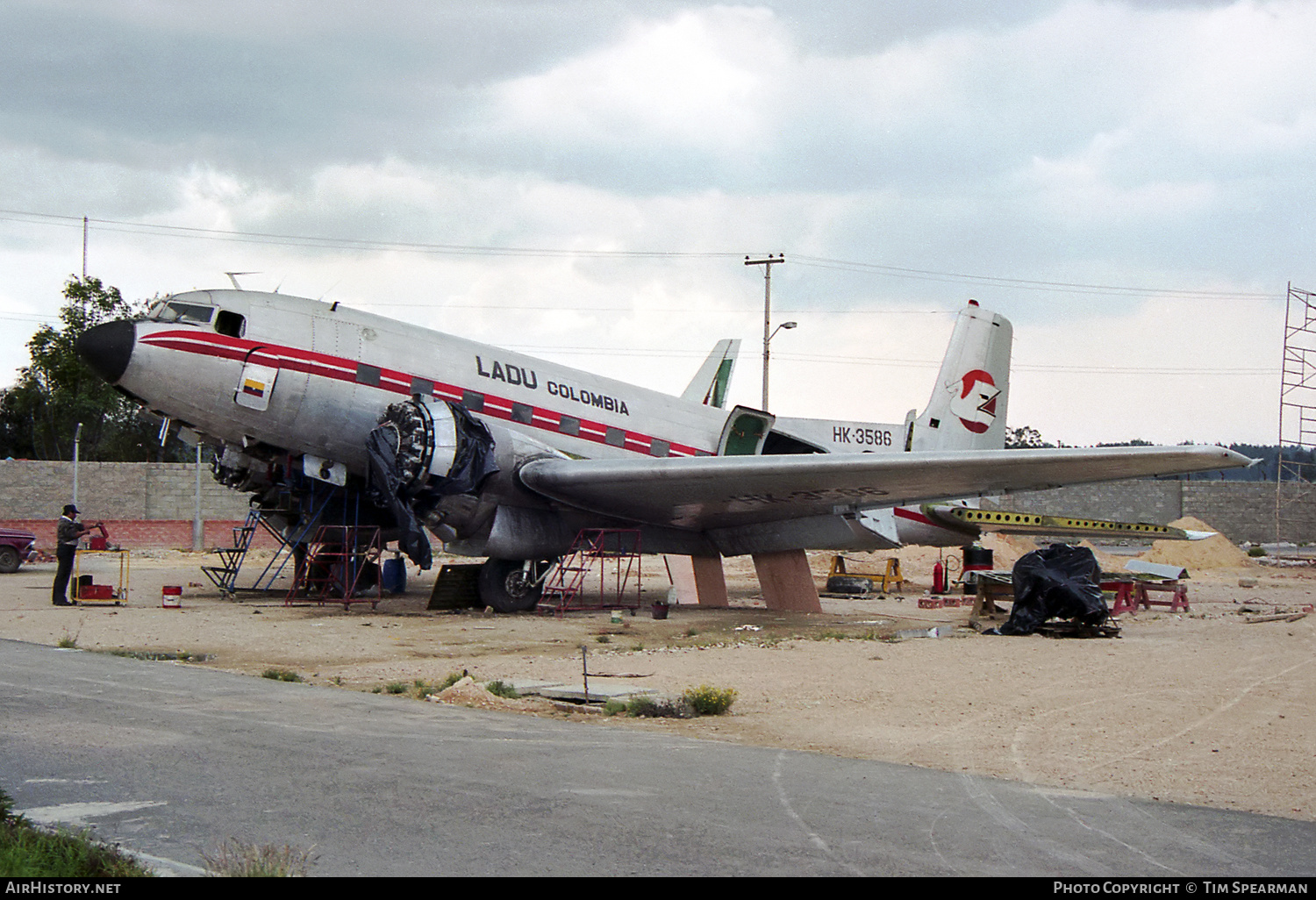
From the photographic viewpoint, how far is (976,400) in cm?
2430

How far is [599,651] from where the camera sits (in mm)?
14031

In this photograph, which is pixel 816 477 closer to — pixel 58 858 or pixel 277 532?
pixel 277 532

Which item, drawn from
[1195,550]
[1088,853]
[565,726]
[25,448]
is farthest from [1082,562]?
[25,448]

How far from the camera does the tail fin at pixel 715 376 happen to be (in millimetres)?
33531

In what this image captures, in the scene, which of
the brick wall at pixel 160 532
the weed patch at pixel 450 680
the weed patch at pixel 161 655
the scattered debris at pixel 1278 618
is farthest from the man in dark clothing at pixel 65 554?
the brick wall at pixel 160 532

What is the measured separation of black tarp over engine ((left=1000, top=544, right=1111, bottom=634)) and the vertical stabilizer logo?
297 inches

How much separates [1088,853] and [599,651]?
927cm

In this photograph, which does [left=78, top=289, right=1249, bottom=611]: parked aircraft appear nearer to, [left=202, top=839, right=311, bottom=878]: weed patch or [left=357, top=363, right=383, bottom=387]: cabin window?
[left=357, top=363, right=383, bottom=387]: cabin window

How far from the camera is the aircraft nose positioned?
17234 mm

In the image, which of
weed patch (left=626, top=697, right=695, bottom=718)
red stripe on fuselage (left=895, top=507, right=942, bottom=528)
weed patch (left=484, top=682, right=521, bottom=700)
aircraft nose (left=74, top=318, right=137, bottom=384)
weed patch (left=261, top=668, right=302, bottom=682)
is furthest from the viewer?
red stripe on fuselage (left=895, top=507, right=942, bottom=528)

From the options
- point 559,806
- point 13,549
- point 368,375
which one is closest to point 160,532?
point 13,549

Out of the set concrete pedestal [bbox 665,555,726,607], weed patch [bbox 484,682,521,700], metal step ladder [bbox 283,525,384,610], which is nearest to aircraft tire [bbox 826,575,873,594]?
concrete pedestal [bbox 665,555,726,607]

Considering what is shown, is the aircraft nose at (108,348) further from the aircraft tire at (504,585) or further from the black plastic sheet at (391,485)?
the aircraft tire at (504,585)
